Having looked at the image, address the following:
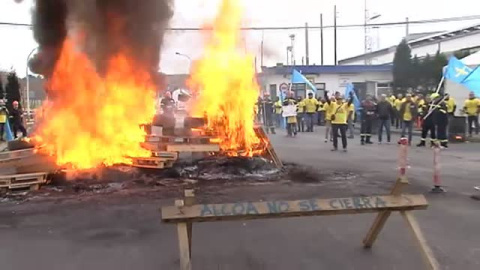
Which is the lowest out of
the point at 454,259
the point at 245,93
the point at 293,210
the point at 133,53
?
the point at 454,259

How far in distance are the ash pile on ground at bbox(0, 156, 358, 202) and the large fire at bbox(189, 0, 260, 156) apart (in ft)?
2.13

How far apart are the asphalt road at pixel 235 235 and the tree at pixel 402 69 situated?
1012 inches

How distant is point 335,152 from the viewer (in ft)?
48.9

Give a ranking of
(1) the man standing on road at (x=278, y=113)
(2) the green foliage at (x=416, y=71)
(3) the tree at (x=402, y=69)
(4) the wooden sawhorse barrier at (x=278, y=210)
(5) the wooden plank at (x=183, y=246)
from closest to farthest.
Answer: (5) the wooden plank at (x=183, y=246) → (4) the wooden sawhorse barrier at (x=278, y=210) → (1) the man standing on road at (x=278, y=113) → (2) the green foliage at (x=416, y=71) → (3) the tree at (x=402, y=69)

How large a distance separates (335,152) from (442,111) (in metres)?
3.37

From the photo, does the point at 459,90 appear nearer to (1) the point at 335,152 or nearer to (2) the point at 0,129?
(1) the point at 335,152

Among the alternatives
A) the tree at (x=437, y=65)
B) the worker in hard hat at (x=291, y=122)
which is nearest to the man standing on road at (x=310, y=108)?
the worker in hard hat at (x=291, y=122)

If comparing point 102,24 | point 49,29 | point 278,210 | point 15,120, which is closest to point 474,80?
point 102,24

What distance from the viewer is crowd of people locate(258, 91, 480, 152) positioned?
1559 centimetres

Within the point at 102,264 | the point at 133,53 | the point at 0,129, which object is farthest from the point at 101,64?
the point at 0,129

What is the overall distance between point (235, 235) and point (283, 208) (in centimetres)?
173

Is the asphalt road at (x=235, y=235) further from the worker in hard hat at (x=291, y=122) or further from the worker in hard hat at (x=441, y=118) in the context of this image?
the worker in hard hat at (x=291, y=122)

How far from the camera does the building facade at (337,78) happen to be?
111 ft

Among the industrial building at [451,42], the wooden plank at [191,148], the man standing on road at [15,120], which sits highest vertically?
the industrial building at [451,42]
